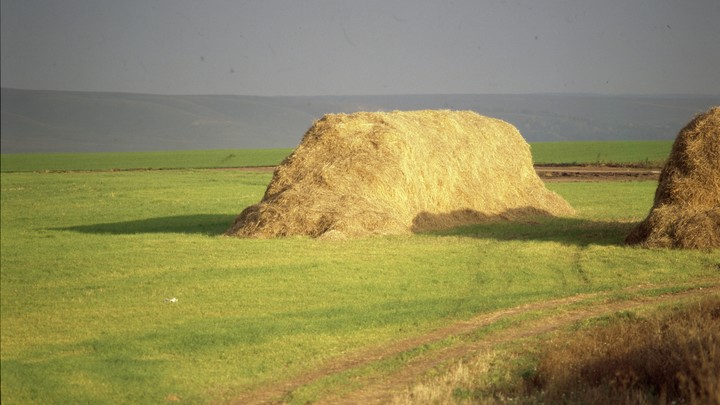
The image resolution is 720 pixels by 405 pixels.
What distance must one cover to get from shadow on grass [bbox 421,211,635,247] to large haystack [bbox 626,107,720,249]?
1.34m

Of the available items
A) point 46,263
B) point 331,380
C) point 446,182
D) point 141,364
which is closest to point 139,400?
point 141,364

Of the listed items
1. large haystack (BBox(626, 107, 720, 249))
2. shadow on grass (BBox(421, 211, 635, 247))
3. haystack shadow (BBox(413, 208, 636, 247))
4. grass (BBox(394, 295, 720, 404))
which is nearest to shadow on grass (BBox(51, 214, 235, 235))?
haystack shadow (BBox(413, 208, 636, 247))

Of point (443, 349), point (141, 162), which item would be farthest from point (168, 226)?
point (141, 162)

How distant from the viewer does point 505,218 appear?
30922 millimetres

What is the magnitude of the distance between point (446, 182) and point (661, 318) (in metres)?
15.9

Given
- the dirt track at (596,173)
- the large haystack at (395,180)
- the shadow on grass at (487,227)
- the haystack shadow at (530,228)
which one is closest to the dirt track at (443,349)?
the haystack shadow at (530,228)

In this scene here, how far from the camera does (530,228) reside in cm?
2841

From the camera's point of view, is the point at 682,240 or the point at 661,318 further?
the point at 682,240

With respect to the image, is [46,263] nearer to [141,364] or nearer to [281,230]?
[281,230]

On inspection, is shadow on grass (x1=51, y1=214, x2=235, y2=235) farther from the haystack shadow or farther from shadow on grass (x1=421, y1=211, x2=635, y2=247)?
shadow on grass (x1=421, y1=211, x2=635, y2=247)

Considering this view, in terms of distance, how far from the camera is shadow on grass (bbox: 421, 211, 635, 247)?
2483cm

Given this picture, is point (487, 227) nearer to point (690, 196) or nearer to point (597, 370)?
point (690, 196)

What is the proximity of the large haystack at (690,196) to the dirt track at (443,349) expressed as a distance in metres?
4.19

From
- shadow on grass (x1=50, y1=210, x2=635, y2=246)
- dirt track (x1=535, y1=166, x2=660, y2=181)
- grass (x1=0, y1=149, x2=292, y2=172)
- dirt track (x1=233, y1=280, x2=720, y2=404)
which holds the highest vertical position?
dirt track (x1=535, y1=166, x2=660, y2=181)
